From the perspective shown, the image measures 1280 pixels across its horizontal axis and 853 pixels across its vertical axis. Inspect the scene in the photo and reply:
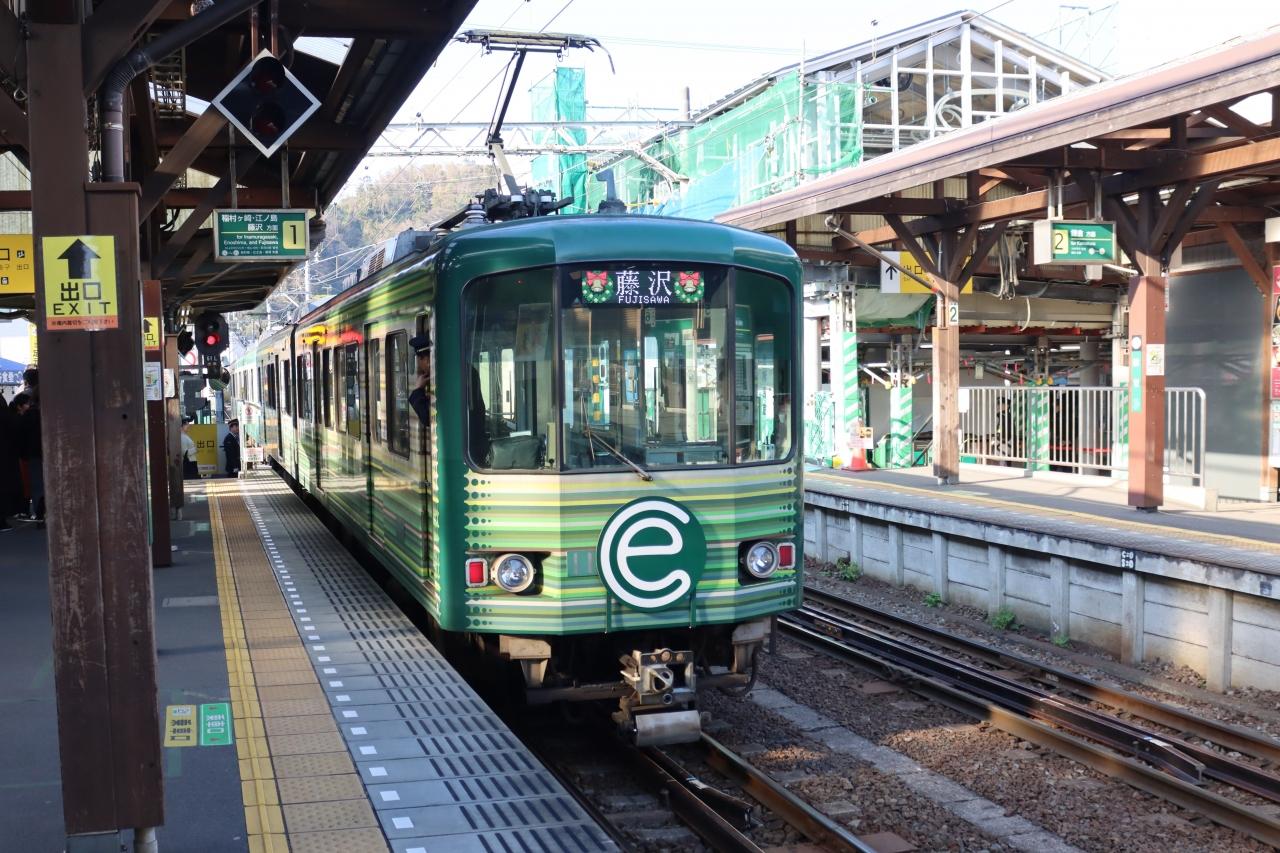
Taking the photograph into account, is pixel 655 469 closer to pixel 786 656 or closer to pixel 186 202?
pixel 786 656

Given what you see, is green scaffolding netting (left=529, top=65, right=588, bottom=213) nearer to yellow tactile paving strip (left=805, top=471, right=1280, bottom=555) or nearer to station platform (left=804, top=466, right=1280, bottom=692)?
yellow tactile paving strip (left=805, top=471, right=1280, bottom=555)

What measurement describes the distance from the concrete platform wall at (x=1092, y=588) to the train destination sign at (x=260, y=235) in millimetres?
6204

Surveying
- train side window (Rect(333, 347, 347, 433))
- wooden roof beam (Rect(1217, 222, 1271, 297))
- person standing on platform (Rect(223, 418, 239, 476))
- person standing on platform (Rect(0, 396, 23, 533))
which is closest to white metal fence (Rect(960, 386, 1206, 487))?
wooden roof beam (Rect(1217, 222, 1271, 297))

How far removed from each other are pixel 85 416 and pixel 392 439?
4060mm

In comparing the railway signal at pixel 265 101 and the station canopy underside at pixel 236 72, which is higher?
the station canopy underside at pixel 236 72

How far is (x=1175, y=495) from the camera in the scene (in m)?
12.5

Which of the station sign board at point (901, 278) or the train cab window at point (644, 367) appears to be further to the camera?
the station sign board at point (901, 278)

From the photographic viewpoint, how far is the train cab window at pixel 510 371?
6.03 meters

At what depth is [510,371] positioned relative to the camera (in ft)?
20.0

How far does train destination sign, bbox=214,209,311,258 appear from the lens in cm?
1140

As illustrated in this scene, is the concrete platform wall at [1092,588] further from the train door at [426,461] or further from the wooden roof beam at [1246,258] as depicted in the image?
the train door at [426,461]

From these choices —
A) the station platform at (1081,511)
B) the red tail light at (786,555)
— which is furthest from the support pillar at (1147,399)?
the red tail light at (786,555)

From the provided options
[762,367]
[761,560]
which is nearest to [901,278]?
[762,367]

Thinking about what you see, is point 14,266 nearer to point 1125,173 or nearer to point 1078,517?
point 1078,517
